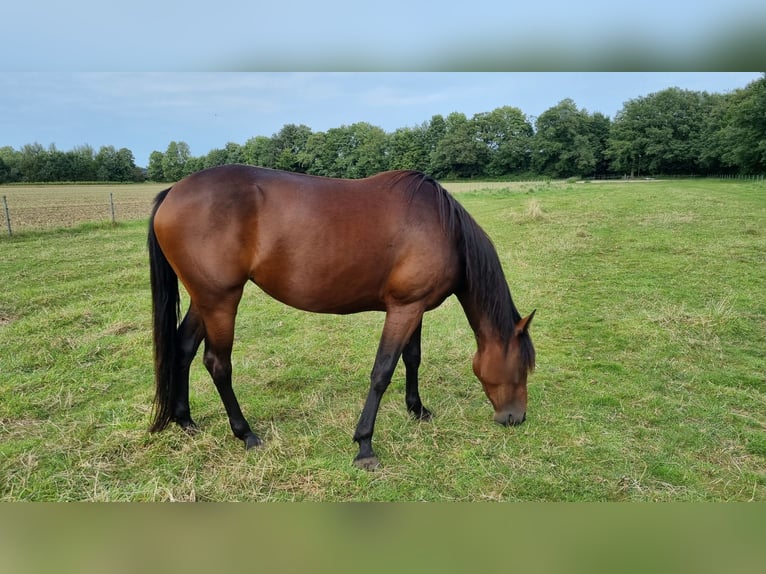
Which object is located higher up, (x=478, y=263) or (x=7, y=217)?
(x=7, y=217)

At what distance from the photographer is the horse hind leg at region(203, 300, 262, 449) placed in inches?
97.0

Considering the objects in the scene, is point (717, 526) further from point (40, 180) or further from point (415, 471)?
point (40, 180)

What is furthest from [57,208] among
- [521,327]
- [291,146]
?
[521,327]

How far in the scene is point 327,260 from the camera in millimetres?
2361

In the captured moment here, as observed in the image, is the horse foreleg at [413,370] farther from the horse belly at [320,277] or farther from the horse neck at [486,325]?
the horse belly at [320,277]

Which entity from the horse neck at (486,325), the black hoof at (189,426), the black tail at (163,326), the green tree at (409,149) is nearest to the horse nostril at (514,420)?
the horse neck at (486,325)

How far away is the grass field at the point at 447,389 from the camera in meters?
2.28

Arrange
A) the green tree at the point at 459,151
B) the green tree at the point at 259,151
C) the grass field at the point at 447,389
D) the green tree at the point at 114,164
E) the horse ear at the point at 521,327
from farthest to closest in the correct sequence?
the green tree at the point at 459,151, the green tree at the point at 259,151, the green tree at the point at 114,164, the horse ear at the point at 521,327, the grass field at the point at 447,389

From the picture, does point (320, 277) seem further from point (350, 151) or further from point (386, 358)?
point (350, 151)

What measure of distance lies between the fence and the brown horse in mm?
3221

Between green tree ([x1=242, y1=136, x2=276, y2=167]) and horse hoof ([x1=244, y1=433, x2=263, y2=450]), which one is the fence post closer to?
green tree ([x1=242, y1=136, x2=276, y2=167])

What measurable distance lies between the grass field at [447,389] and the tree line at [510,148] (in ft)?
2.11

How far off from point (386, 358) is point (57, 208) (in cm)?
725

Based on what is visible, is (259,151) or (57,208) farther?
(57,208)
